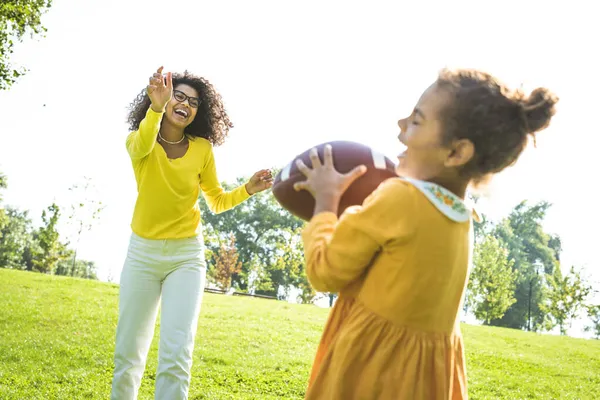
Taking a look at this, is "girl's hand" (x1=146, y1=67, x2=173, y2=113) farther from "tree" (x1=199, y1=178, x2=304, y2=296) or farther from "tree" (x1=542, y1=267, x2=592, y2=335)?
"tree" (x1=199, y1=178, x2=304, y2=296)

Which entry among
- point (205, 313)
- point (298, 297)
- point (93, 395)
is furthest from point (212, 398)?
point (298, 297)

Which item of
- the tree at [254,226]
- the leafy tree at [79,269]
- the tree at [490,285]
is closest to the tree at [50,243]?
the leafy tree at [79,269]

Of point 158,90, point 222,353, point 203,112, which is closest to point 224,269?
point 222,353

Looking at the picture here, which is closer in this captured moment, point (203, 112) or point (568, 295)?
point (203, 112)

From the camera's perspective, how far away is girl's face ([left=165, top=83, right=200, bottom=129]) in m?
4.12

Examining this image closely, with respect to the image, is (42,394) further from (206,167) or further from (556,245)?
(556,245)

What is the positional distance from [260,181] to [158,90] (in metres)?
0.96

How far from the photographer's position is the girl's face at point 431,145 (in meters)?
1.87

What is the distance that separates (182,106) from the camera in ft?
13.7

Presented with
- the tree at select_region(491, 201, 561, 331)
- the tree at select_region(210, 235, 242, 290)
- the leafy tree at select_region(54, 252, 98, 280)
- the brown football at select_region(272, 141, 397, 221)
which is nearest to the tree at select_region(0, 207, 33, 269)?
the leafy tree at select_region(54, 252, 98, 280)

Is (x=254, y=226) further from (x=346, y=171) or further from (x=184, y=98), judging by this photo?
(x=346, y=171)

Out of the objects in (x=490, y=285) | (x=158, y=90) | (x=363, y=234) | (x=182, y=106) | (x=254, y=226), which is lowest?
(x=363, y=234)

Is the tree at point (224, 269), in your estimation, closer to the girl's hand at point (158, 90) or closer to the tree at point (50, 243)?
the tree at point (50, 243)

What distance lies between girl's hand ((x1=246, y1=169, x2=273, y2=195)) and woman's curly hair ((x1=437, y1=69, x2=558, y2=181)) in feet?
7.56
